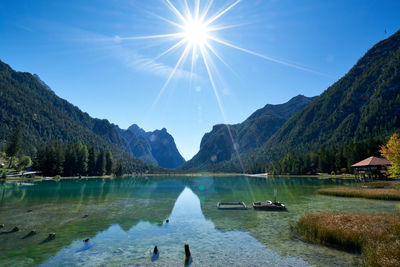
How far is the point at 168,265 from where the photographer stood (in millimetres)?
16062

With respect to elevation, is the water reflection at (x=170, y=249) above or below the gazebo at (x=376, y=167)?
below

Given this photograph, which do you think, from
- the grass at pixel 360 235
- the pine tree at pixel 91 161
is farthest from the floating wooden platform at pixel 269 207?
the pine tree at pixel 91 161

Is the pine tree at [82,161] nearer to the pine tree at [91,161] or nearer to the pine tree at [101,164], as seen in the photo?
the pine tree at [91,161]

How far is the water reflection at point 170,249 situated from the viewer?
16578 mm

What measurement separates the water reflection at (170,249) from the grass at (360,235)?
4816 mm

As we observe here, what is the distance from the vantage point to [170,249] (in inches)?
765

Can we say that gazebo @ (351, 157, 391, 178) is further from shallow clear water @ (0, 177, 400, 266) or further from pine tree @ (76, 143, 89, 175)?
pine tree @ (76, 143, 89, 175)

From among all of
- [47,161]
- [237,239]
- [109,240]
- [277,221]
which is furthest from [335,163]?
[47,161]

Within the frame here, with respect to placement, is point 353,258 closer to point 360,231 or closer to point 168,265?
point 360,231

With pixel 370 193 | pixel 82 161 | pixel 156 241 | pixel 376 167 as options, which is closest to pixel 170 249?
pixel 156 241

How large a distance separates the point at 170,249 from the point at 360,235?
16.4 m

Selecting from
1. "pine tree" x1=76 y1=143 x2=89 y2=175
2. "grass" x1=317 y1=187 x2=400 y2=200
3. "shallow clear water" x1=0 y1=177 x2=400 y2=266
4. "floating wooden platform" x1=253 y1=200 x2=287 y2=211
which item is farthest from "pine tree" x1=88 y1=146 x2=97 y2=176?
"grass" x1=317 y1=187 x2=400 y2=200

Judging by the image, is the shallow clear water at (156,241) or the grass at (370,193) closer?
the shallow clear water at (156,241)

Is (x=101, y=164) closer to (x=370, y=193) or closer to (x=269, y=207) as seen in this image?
(x=269, y=207)
